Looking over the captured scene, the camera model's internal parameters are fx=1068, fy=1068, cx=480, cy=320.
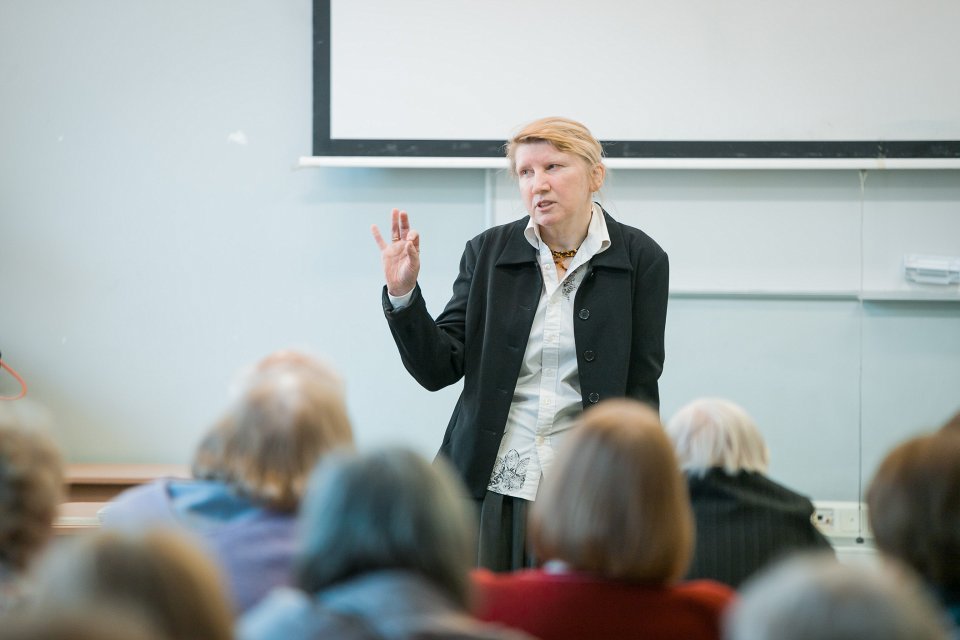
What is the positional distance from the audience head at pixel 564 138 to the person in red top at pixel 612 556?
1.10 m

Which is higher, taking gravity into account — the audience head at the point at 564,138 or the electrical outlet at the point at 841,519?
the audience head at the point at 564,138

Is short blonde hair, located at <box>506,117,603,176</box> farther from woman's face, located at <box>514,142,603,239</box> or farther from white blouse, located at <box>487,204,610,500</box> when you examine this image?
white blouse, located at <box>487,204,610,500</box>

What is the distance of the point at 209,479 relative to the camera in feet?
5.22

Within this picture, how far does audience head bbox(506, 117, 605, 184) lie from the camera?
7.85 ft

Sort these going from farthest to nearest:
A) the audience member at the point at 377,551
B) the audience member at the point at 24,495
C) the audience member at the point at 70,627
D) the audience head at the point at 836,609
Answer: the audience member at the point at 24,495 < the audience member at the point at 377,551 < the audience head at the point at 836,609 < the audience member at the point at 70,627

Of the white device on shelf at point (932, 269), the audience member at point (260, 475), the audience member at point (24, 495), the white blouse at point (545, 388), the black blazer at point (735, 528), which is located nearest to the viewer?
the audience member at point (24, 495)

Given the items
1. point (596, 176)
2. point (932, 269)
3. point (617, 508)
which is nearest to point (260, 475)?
point (617, 508)

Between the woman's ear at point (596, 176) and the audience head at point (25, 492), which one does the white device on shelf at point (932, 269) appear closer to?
the woman's ear at point (596, 176)

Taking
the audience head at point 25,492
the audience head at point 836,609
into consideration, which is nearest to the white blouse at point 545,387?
the audience head at point 25,492

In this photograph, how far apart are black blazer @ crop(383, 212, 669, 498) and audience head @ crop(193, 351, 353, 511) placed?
0.75 meters

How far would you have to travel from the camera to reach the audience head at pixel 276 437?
151 cm

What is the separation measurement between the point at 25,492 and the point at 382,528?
495mm

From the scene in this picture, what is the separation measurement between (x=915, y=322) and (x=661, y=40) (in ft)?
4.01

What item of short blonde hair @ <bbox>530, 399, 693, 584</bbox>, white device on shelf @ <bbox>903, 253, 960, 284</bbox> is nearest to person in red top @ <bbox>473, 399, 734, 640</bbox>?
short blonde hair @ <bbox>530, 399, 693, 584</bbox>
